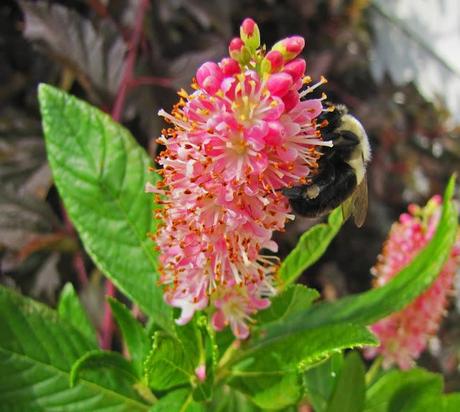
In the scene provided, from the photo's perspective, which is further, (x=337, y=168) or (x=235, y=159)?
(x=337, y=168)

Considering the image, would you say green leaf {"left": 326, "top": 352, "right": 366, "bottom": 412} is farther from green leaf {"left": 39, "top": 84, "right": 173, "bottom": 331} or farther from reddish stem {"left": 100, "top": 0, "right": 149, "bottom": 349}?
reddish stem {"left": 100, "top": 0, "right": 149, "bottom": 349}

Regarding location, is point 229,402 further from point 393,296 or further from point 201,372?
point 393,296

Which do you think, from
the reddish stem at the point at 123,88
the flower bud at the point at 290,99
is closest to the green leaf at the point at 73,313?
the reddish stem at the point at 123,88

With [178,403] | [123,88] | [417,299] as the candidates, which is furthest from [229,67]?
[123,88]

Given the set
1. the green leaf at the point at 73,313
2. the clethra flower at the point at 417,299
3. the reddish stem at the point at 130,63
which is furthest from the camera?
the reddish stem at the point at 130,63

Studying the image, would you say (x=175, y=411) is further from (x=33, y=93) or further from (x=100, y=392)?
(x=33, y=93)

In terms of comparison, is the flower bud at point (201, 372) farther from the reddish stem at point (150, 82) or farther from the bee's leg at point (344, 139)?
the reddish stem at point (150, 82)

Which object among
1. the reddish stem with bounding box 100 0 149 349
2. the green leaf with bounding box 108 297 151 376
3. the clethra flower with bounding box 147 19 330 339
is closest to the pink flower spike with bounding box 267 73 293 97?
the clethra flower with bounding box 147 19 330 339
